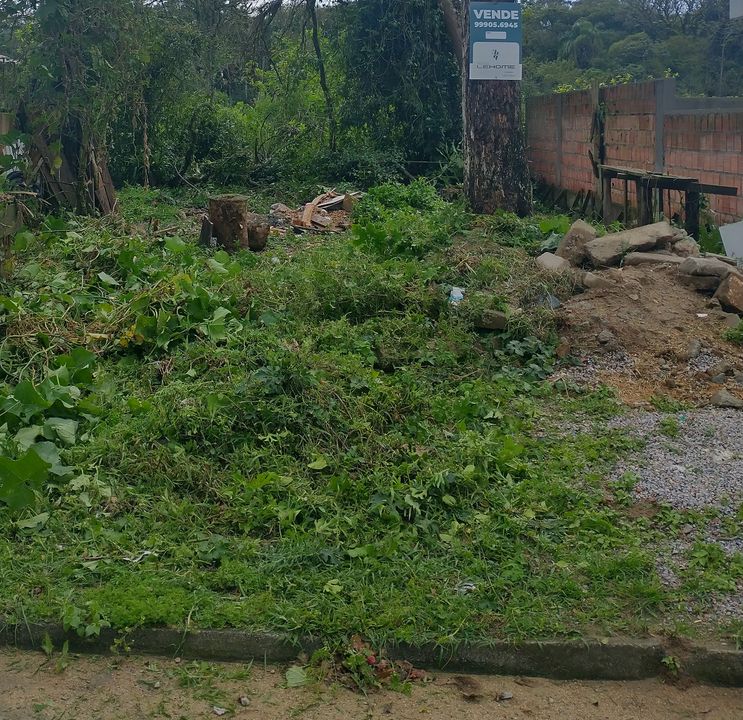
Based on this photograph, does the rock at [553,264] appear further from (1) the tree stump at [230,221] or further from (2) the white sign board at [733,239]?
(1) the tree stump at [230,221]

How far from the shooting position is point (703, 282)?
7.53 meters

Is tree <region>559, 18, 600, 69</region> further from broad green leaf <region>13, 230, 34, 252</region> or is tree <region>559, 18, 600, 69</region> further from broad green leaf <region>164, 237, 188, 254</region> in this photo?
broad green leaf <region>13, 230, 34, 252</region>

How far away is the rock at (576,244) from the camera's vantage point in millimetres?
8266

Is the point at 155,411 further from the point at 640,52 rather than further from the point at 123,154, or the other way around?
the point at 640,52

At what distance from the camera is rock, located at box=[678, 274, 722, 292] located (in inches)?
295

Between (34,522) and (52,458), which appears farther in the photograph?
(52,458)

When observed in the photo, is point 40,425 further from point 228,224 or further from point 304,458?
point 228,224

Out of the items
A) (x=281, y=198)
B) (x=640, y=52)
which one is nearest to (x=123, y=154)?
(x=281, y=198)

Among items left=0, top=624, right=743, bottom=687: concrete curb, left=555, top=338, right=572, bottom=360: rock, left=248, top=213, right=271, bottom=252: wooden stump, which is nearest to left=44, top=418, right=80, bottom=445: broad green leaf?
left=0, top=624, right=743, bottom=687: concrete curb

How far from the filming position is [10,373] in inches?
234

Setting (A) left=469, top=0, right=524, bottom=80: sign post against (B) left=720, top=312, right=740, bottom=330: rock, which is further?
(A) left=469, top=0, right=524, bottom=80: sign post

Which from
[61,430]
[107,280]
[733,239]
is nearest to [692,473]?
[61,430]

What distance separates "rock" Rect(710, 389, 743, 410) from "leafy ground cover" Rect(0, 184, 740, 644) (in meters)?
0.67

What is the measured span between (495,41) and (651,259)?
173 inches
